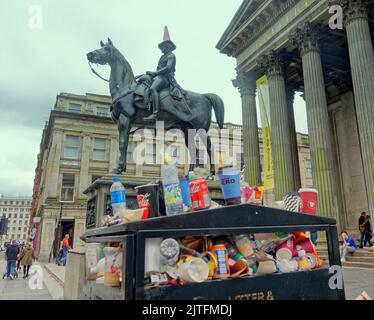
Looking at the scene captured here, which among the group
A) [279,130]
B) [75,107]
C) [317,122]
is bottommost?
[317,122]

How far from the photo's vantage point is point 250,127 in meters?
21.3

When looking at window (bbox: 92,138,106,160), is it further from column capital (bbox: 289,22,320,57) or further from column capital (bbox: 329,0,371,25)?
column capital (bbox: 329,0,371,25)

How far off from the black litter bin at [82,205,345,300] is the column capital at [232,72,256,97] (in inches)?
810

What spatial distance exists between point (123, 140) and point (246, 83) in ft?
56.8

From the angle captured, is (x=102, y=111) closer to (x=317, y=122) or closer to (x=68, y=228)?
(x=68, y=228)

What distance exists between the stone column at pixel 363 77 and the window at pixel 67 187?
29652 mm

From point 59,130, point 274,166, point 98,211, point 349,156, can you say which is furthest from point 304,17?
point 59,130

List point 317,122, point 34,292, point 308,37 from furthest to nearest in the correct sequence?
1. point 308,37
2. point 317,122
3. point 34,292

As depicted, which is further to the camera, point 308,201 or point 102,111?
point 102,111

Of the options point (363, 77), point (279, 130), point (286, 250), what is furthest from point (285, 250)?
point (279, 130)

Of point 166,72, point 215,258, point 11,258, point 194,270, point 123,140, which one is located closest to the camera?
point 194,270

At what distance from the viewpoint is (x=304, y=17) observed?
16812 millimetres

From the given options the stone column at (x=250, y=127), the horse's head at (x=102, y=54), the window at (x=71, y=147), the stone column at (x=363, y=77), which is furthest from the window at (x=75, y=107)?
the horse's head at (x=102, y=54)
